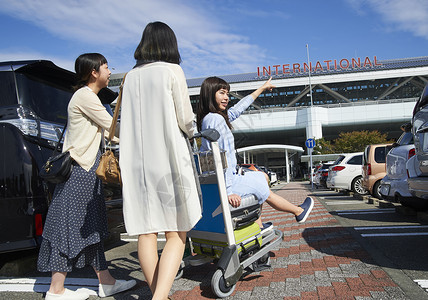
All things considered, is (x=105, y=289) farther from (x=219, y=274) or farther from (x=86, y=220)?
(x=219, y=274)

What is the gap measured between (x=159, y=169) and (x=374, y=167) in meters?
8.99

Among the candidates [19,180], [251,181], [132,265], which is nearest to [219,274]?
[251,181]

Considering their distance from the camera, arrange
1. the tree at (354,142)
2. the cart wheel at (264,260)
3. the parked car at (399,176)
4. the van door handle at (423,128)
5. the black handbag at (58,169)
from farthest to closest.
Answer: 1. the tree at (354,142)
2. the parked car at (399,176)
3. the van door handle at (423,128)
4. the cart wheel at (264,260)
5. the black handbag at (58,169)

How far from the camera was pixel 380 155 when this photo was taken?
32.0ft

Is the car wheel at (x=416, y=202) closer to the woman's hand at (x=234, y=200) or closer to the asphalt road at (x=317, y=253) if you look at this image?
the asphalt road at (x=317, y=253)

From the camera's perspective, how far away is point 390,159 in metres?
5.91

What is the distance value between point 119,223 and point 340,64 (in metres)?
50.9

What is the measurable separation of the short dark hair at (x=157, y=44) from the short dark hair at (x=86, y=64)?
848 millimetres

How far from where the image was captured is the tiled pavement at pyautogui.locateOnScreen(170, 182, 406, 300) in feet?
8.08

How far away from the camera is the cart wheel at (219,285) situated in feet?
7.98

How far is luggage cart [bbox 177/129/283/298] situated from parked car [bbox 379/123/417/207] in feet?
10.1

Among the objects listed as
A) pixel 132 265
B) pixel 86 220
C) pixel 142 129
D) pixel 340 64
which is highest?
pixel 340 64

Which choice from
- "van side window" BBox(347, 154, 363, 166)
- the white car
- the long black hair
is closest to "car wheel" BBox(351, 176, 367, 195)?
the white car

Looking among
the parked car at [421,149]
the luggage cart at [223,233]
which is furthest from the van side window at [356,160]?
the luggage cart at [223,233]
